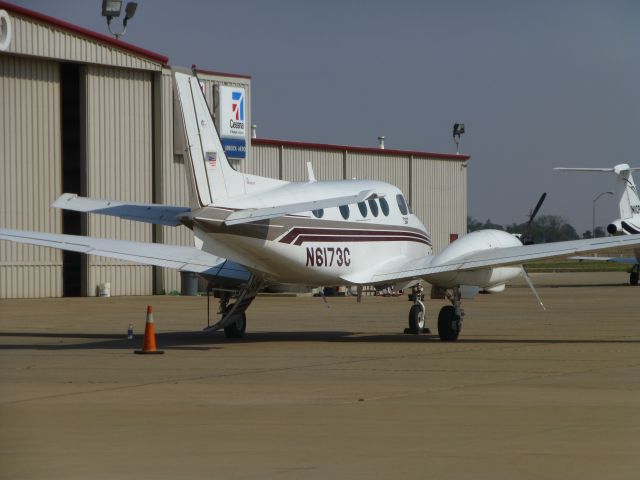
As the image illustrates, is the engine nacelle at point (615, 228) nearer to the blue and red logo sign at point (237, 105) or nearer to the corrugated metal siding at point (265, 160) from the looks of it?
the corrugated metal siding at point (265, 160)

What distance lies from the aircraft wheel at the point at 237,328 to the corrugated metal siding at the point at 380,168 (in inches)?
1259

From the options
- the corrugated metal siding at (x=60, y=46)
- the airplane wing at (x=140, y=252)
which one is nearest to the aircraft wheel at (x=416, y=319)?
the airplane wing at (x=140, y=252)

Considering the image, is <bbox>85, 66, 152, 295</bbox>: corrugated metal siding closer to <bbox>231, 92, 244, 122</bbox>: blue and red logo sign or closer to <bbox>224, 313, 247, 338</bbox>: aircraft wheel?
<bbox>231, 92, 244, 122</bbox>: blue and red logo sign

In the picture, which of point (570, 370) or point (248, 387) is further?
point (570, 370)

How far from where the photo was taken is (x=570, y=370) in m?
15.4

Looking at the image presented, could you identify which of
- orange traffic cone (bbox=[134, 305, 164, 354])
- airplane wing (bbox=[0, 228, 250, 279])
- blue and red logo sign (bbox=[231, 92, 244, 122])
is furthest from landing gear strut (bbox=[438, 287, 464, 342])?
blue and red logo sign (bbox=[231, 92, 244, 122])

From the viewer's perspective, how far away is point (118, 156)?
42.7 m

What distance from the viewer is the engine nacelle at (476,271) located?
20.3m

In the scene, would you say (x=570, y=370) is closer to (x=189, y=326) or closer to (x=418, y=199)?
(x=189, y=326)

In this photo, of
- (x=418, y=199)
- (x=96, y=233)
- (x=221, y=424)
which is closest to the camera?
(x=221, y=424)

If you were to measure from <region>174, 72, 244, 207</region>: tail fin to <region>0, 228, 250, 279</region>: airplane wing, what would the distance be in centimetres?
287

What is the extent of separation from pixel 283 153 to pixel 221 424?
40425 mm

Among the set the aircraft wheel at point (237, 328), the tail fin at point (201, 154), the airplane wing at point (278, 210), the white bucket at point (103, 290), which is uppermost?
the tail fin at point (201, 154)

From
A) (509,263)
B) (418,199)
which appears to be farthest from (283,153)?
(509,263)
